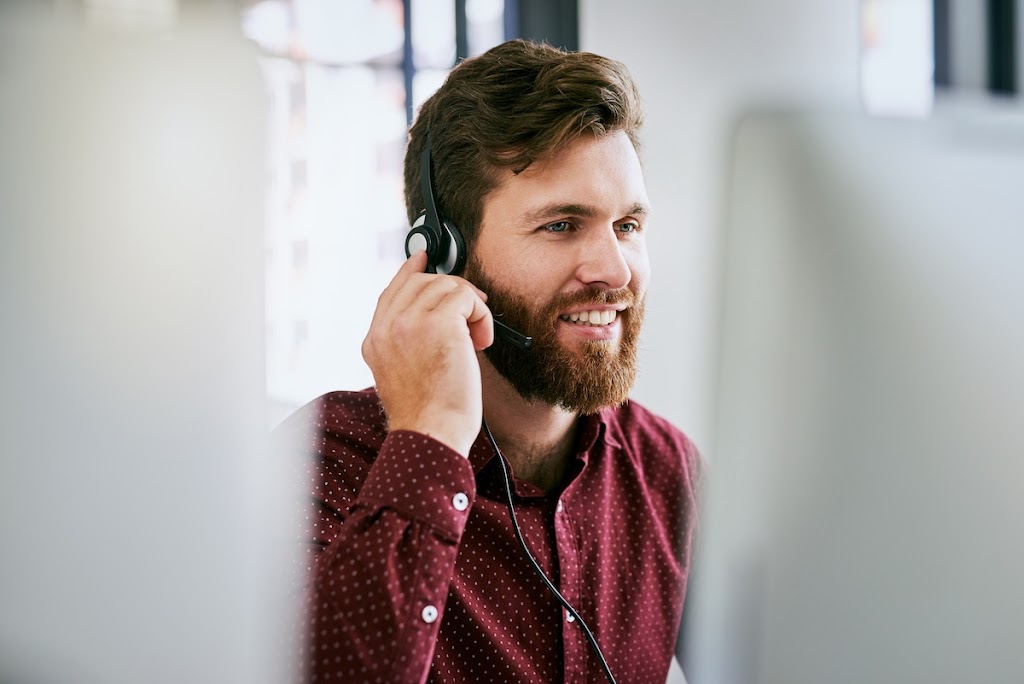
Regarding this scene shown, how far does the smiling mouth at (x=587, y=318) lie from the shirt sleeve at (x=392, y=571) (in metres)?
0.41

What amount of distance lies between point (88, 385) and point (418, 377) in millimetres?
640

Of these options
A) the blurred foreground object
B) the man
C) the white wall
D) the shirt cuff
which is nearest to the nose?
the man

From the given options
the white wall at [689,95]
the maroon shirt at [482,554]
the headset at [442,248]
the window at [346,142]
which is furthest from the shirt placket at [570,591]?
the white wall at [689,95]

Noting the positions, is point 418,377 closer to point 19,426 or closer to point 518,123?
point 518,123

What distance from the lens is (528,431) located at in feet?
4.04

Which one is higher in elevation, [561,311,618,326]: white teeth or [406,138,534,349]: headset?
[406,138,534,349]: headset

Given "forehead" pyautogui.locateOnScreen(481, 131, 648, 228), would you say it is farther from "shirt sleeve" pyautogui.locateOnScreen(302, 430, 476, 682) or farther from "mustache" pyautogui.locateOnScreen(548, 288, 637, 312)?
"shirt sleeve" pyautogui.locateOnScreen(302, 430, 476, 682)

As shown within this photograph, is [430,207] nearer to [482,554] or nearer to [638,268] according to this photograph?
[638,268]

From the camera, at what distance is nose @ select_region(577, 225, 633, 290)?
1.17 m

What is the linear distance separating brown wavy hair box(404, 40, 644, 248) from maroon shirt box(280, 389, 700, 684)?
0.32m

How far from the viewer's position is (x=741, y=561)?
45 centimetres

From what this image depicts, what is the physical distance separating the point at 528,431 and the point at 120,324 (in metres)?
0.97

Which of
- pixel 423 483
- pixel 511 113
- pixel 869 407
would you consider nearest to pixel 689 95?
pixel 511 113

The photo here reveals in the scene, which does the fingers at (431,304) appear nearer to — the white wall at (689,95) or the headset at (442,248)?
the headset at (442,248)
